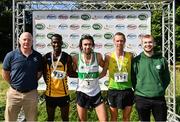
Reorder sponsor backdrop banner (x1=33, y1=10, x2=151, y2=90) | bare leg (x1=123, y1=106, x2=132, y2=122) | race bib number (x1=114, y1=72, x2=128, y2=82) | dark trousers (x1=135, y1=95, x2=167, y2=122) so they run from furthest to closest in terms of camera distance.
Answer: sponsor backdrop banner (x1=33, y1=10, x2=151, y2=90)
bare leg (x1=123, y1=106, x2=132, y2=122)
race bib number (x1=114, y1=72, x2=128, y2=82)
dark trousers (x1=135, y1=95, x2=167, y2=122)

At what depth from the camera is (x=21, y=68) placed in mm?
6234

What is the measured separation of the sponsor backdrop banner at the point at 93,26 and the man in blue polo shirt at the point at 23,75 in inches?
144

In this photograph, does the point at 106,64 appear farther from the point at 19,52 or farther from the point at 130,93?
the point at 19,52

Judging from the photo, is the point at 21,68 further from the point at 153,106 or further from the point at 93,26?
the point at 93,26

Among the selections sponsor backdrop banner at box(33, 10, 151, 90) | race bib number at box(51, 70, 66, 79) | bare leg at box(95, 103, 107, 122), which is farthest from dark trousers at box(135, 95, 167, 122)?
sponsor backdrop banner at box(33, 10, 151, 90)

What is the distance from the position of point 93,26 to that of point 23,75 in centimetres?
419

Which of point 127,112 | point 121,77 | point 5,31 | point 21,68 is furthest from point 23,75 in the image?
point 5,31

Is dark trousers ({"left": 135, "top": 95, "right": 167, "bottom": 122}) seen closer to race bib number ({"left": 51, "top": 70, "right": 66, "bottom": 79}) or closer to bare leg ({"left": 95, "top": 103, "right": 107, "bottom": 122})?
bare leg ({"left": 95, "top": 103, "right": 107, "bottom": 122})

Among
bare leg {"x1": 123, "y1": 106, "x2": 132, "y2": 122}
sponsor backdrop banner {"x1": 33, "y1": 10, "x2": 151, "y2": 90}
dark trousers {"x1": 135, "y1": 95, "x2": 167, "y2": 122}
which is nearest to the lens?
dark trousers {"x1": 135, "y1": 95, "x2": 167, "y2": 122}

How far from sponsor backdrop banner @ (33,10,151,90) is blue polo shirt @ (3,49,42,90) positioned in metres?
3.76

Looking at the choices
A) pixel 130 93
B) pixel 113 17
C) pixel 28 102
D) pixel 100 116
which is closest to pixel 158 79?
pixel 130 93

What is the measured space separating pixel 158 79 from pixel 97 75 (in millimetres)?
969

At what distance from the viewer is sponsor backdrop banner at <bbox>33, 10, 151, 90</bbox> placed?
1009 centimetres

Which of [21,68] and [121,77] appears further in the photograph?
[121,77]
